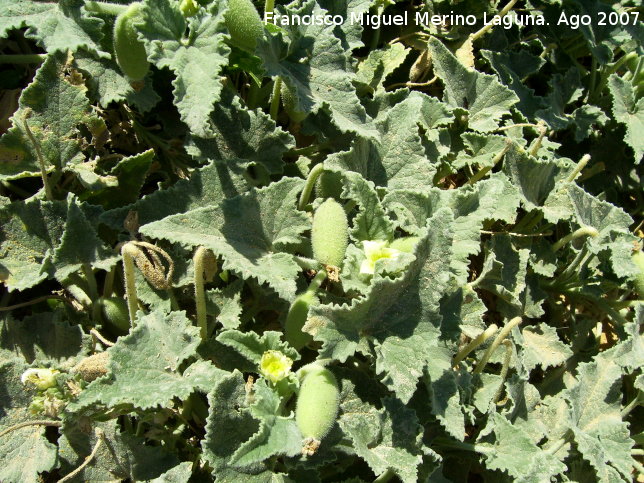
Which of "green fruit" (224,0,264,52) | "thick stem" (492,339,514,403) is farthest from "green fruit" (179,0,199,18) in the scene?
"thick stem" (492,339,514,403)

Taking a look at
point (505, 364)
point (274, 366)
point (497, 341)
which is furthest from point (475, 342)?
point (274, 366)

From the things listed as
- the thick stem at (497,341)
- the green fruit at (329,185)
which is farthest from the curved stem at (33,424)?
the thick stem at (497,341)

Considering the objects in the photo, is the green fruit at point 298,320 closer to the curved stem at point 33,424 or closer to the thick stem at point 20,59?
the curved stem at point 33,424

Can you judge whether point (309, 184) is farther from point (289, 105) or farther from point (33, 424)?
point (33, 424)

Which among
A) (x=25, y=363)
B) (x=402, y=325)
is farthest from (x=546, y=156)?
(x=25, y=363)

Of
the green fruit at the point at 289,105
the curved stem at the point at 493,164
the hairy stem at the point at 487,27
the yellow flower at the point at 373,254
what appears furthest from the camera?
the hairy stem at the point at 487,27

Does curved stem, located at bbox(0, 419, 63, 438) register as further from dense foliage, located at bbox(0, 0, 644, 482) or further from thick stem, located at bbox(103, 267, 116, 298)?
thick stem, located at bbox(103, 267, 116, 298)

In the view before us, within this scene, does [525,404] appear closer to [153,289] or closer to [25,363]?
[153,289]
